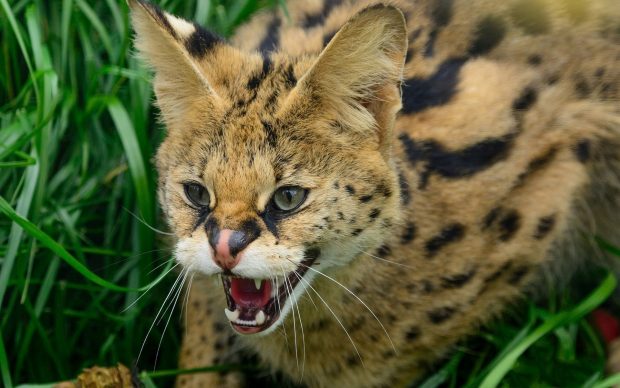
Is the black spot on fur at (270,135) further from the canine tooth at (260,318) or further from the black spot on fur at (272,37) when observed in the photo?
the black spot on fur at (272,37)

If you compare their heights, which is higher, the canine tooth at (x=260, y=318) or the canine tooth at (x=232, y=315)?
the canine tooth at (x=232, y=315)

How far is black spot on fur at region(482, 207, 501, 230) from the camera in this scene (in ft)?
10.1

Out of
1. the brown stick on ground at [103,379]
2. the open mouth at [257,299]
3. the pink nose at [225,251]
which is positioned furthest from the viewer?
the brown stick on ground at [103,379]

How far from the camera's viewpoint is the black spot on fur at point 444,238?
2973mm

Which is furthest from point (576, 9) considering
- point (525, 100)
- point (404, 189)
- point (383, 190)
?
point (383, 190)

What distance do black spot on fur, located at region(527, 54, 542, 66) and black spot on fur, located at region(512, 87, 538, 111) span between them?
0.10 m

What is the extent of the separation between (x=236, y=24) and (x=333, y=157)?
4.42ft

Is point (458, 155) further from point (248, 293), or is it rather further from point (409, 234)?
point (248, 293)

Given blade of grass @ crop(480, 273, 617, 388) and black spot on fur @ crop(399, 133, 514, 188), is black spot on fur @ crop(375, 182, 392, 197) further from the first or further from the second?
blade of grass @ crop(480, 273, 617, 388)

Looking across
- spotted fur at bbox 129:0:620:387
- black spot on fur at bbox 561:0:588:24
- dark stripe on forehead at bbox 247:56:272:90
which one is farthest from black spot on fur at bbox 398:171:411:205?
black spot on fur at bbox 561:0:588:24

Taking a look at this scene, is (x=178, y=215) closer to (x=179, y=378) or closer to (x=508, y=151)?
(x=179, y=378)

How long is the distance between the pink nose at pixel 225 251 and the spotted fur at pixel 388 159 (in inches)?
0.9

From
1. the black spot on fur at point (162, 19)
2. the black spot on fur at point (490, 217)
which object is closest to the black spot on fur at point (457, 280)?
the black spot on fur at point (490, 217)

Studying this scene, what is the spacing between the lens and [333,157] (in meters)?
2.50
